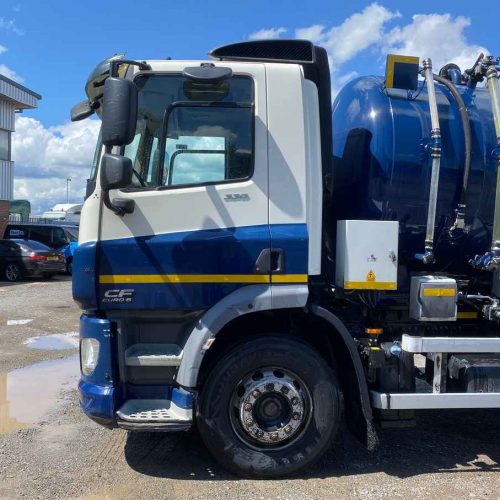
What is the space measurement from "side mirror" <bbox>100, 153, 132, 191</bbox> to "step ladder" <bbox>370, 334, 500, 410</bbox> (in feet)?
7.92

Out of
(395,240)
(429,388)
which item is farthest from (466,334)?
(395,240)

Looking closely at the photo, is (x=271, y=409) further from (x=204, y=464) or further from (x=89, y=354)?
(x=89, y=354)

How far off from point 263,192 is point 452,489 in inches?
101

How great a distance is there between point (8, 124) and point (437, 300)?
26081 mm

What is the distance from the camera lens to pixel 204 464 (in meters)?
4.46

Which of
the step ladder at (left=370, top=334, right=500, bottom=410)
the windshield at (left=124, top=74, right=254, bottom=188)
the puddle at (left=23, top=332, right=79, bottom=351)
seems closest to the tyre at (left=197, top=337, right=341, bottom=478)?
the step ladder at (left=370, top=334, right=500, bottom=410)

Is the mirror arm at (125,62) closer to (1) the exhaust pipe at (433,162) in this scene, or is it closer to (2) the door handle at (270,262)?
(2) the door handle at (270,262)

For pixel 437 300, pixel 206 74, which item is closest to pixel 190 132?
pixel 206 74

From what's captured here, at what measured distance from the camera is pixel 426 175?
4.38 metres

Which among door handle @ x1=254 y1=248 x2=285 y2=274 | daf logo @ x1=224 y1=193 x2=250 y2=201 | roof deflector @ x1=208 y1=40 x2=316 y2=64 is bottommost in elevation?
door handle @ x1=254 y1=248 x2=285 y2=274

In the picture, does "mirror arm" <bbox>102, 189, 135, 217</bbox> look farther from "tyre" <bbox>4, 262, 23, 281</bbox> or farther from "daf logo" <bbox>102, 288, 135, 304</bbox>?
"tyre" <bbox>4, 262, 23, 281</bbox>

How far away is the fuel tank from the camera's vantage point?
14.3 feet

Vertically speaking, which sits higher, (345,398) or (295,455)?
(345,398)

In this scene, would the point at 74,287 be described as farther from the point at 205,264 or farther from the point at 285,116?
the point at 285,116
